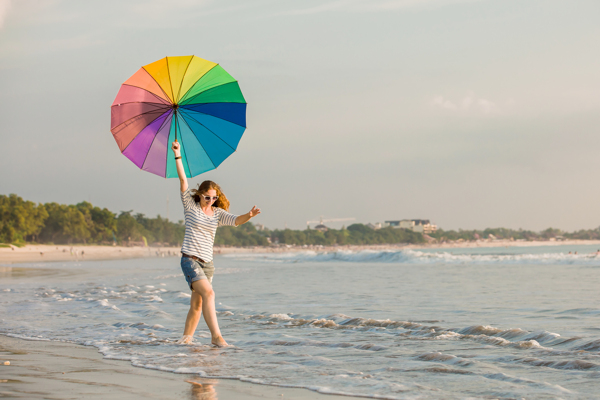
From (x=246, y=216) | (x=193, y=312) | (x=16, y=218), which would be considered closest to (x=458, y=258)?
(x=193, y=312)

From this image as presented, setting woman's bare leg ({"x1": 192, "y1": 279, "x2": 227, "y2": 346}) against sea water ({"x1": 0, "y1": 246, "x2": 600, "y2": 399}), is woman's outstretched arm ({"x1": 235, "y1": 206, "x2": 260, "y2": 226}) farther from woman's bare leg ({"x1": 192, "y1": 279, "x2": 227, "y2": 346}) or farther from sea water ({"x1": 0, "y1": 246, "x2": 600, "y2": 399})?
sea water ({"x1": 0, "y1": 246, "x2": 600, "y2": 399})

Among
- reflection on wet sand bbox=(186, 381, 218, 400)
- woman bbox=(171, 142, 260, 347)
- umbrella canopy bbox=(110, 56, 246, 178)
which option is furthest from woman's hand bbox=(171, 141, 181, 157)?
reflection on wet sand bbox=(186, 381, 218, 400)

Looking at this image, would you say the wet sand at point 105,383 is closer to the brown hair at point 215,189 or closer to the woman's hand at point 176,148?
the brown hair at point 215,189

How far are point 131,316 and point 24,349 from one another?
3.43 m

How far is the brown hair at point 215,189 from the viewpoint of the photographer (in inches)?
229

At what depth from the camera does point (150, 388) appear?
417 cm

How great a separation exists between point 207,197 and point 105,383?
221 cm

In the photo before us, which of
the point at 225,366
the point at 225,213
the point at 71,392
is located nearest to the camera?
the point at 71,392

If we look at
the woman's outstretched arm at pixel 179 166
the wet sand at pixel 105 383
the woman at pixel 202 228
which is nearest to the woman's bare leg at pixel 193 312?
the woman at pixel 202 228

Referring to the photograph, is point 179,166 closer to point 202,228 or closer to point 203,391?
point 202,228

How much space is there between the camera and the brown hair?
19.1 feet

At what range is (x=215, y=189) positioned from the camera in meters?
5.89

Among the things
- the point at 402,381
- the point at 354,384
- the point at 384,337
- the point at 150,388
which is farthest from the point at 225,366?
the point at 384,337

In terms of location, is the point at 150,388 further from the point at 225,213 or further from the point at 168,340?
the point at 168,340
